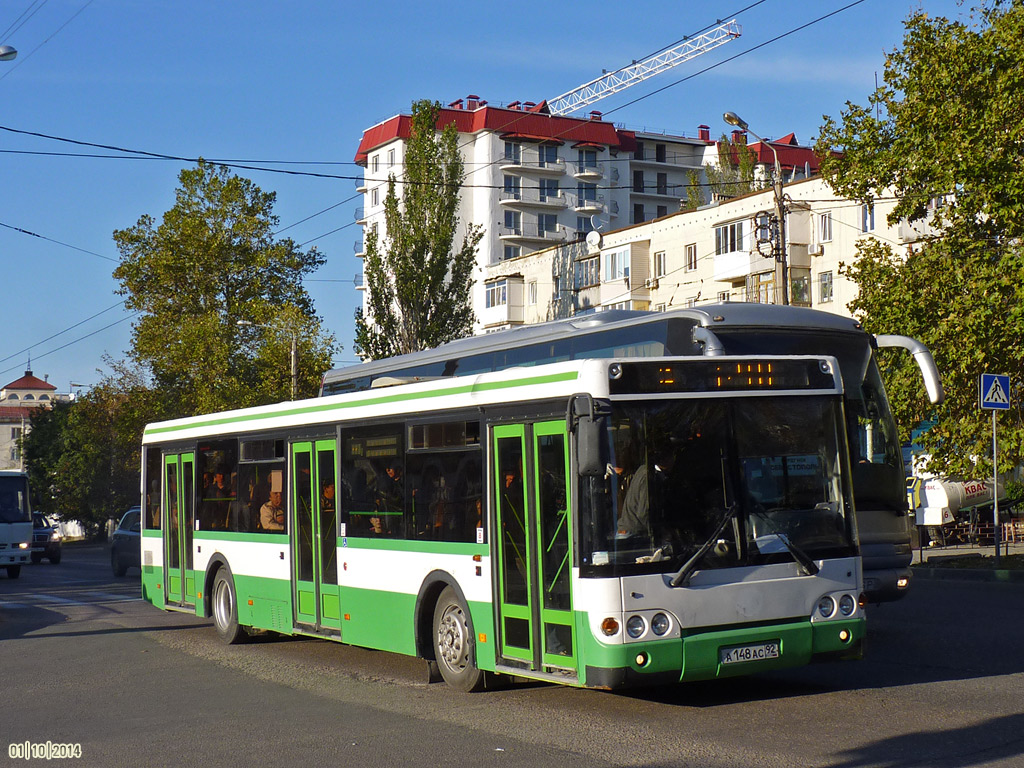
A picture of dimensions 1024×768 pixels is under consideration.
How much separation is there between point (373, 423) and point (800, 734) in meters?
5.25

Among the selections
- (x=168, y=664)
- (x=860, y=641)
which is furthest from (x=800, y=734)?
(x=168, y=664)

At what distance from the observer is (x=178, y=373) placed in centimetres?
4922

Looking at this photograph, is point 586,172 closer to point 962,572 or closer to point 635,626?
point 962,572

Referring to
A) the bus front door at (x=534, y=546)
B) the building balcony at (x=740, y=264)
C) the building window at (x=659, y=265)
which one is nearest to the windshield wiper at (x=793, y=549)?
the bus front door at (x=534, y=546)

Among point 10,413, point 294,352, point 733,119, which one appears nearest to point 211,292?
point 294,352

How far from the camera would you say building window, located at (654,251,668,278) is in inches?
2360

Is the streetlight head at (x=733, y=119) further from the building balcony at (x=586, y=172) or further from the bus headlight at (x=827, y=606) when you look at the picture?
the building balcony at (x=586, y=172)

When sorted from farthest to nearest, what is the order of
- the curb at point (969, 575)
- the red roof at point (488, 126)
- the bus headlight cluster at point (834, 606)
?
the red roof at point (488, 126) < the curb at point (969, 575) < the bus headlight cluster at point (834, 606)

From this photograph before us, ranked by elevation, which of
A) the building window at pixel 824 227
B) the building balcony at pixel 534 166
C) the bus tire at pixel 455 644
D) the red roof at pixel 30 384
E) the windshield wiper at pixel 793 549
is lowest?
the bus tire at pixel 455 644

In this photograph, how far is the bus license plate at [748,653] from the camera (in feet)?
29.2

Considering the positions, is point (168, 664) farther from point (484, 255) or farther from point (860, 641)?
point (484, 255)

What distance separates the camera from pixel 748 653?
353 inches

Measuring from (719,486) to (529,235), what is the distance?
255ft

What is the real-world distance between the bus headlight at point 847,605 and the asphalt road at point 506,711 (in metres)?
0.67
